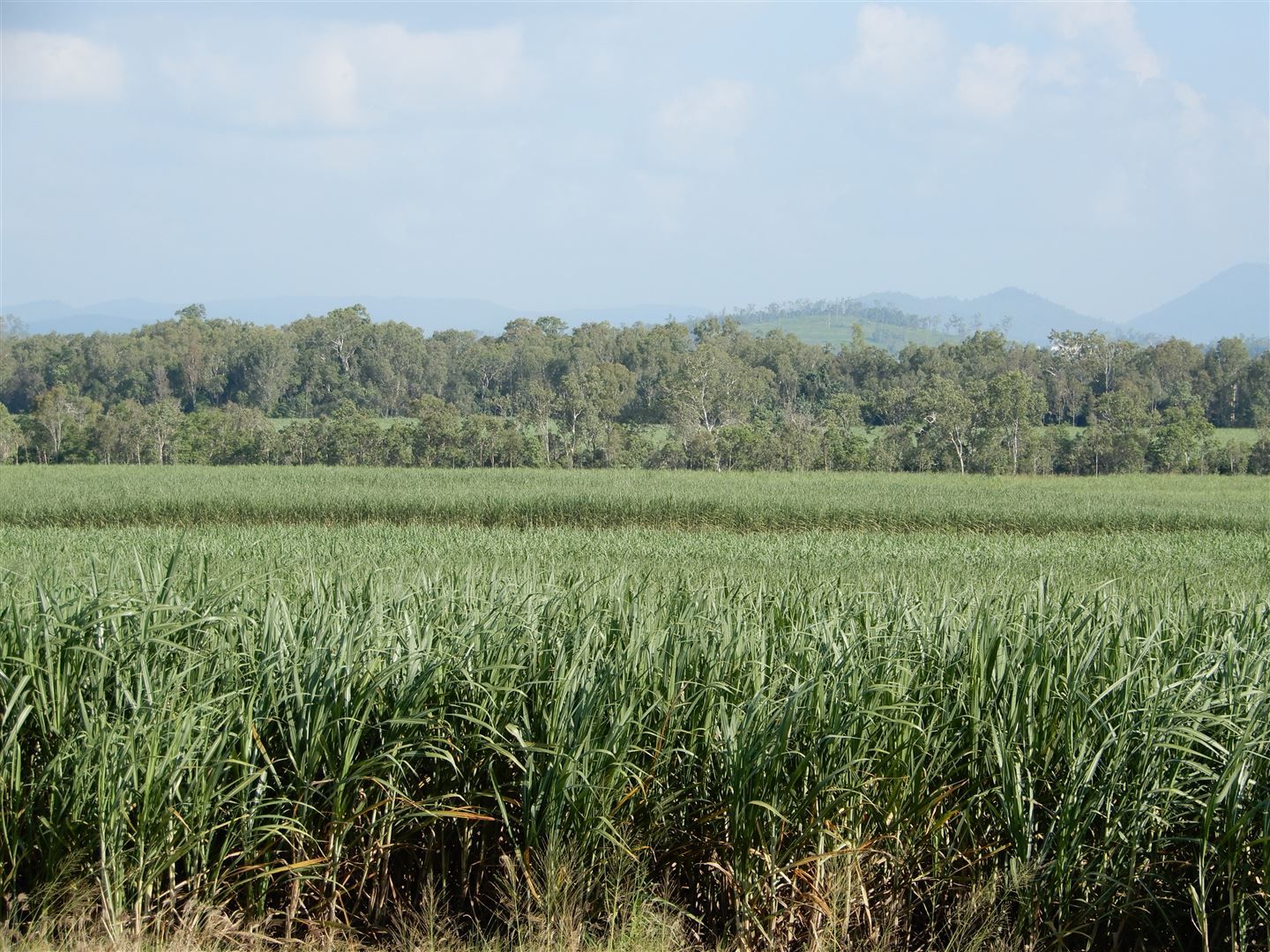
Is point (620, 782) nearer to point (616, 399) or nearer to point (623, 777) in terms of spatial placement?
point (623, 777)

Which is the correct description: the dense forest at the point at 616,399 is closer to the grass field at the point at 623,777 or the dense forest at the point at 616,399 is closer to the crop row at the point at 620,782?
the grass field at the point at 623,777

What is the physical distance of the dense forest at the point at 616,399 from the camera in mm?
47688

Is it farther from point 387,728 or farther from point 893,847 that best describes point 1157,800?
point 387,728

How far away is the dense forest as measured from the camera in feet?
156

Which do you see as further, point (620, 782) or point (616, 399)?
point (616, 399)

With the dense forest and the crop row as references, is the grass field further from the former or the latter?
the dense forest

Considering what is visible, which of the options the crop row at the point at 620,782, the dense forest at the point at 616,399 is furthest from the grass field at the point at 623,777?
the dense forest at the point at 616,399

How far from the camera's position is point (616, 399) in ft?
188

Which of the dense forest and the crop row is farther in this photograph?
the dense forest

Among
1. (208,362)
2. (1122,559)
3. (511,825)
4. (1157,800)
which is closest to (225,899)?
(511,825)

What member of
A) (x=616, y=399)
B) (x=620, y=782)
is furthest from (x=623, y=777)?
(x=616, y=399)

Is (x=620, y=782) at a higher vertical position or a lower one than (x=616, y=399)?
lower

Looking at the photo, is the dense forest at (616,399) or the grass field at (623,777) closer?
the grass field at (623,777)

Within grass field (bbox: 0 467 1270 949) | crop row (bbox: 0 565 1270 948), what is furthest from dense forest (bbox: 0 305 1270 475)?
crop row (bbox: 0 565 1270 948)
